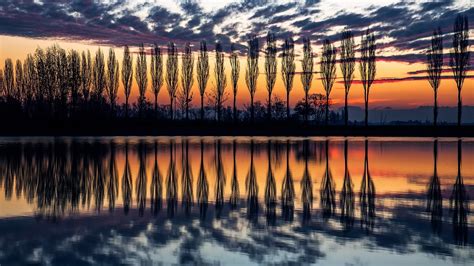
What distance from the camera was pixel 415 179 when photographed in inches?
658

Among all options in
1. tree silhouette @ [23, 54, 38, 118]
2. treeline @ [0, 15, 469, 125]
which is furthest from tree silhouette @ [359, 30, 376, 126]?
tree silhouette @ [23, 54, 38, 118]

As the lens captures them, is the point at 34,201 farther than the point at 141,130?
No

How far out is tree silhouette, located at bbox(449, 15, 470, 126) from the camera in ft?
186

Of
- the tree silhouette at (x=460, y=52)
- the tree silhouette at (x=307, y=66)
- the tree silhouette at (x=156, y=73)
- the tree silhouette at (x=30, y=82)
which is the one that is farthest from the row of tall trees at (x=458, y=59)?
the tree silhouette at (x=30, y=82)

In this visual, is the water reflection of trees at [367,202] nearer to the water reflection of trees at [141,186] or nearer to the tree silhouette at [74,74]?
the water reflection of trees at [141,186]

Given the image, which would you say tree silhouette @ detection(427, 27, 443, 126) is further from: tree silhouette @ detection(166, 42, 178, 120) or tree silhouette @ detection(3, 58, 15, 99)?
tree silhouette @ detection(3, 58, 15, 99)

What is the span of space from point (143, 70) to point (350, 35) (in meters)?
25.5

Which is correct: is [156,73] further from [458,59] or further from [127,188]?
[127,188]

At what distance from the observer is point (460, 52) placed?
56.9 metres

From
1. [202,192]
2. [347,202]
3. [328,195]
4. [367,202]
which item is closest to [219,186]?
[202,192]

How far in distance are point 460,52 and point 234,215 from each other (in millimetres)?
52356

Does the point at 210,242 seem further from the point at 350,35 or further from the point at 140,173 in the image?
the point at 350,35

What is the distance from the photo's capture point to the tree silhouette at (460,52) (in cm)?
5659

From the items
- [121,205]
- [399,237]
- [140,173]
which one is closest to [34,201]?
[121,205]
